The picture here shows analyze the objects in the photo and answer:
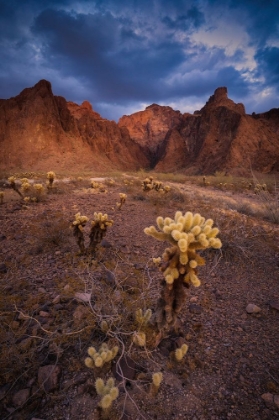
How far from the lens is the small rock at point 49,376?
4.80 ft

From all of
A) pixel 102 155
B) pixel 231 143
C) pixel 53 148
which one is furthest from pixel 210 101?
pixel 53 148

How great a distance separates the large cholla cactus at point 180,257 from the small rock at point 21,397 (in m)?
0.96

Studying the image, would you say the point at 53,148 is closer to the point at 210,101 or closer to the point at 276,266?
the point at 210,101

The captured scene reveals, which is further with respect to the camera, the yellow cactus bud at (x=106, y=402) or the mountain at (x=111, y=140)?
the mountain at (x=111, y=140)

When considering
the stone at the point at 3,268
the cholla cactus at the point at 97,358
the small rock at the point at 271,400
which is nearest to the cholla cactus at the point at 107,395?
the cholla cactus at the point at 97,358

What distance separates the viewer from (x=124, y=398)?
1459 mm

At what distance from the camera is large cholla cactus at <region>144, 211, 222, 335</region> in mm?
1541

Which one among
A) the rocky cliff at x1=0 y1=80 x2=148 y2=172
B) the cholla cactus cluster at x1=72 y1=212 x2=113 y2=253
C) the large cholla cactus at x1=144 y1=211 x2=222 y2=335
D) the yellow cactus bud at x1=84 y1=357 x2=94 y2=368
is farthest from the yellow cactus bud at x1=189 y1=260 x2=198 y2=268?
the rocky cliff at x1=0 y1=80 x2=148 y2=172

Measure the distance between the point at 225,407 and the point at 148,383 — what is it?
500 mm

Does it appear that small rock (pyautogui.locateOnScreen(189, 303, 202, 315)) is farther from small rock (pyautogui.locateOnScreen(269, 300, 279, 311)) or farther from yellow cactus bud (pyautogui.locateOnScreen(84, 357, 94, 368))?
yellow cactus bud (pyautogui.locateOnScreen(84, 357, 94, 368))

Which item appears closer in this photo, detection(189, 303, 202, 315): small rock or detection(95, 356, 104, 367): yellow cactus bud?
detection(95, 356, 104, 367): yellow cactus bud

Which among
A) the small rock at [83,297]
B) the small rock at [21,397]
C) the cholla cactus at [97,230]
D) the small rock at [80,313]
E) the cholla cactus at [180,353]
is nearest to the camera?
the small rock at [21,397]

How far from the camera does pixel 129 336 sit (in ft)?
6.13

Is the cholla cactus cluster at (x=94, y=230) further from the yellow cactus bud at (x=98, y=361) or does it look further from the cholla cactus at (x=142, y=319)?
the yellow cactus bud at (x=98, y=361)
